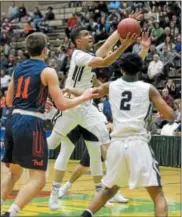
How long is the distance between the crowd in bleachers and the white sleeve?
419cm

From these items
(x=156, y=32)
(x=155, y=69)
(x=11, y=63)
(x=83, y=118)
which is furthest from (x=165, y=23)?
(x=83, y=118)

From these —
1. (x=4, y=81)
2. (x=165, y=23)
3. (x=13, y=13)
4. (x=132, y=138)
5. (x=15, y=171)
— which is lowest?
(x=4, y=81)

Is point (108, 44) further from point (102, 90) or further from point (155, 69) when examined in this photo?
point (155, 69)

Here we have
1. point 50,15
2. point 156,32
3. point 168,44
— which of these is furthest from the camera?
point 50,15

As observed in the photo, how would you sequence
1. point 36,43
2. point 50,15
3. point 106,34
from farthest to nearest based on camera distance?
point 50,15, point 106,34, point 36,43

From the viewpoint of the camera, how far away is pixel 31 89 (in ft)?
21.8

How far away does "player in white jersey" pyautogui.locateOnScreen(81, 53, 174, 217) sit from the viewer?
629 centimetres

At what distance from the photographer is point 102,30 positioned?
2177 centimetres

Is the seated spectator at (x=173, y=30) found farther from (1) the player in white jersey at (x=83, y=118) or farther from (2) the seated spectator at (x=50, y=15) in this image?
(1) the player in white jersey at (x=83, y=118)

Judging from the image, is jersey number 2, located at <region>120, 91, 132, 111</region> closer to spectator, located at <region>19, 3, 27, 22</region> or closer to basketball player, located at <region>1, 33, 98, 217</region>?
basketball player, located at <region>1, 33, 98, 217</region>

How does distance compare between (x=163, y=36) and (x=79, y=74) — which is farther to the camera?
(x=163, y=36)

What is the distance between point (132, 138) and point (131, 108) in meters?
0.30

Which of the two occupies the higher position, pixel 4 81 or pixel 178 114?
pixel 4 81

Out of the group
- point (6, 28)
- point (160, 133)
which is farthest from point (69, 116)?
point (6, 28)
